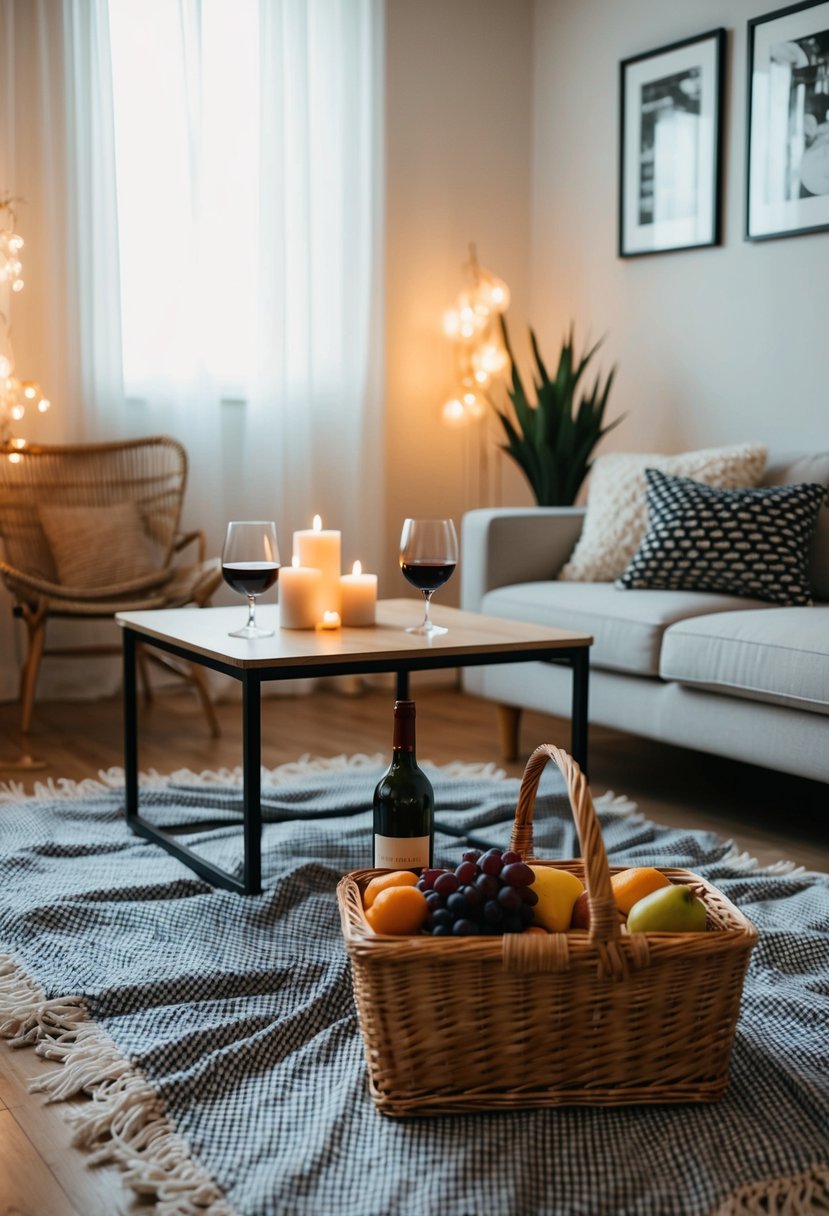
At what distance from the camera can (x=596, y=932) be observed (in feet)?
4.55

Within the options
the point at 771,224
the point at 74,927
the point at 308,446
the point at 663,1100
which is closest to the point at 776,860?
the point at 663,1100

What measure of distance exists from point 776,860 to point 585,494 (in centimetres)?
230

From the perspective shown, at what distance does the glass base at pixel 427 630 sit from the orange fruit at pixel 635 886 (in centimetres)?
84

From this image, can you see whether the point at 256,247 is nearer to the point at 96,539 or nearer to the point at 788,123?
the point at 96,539

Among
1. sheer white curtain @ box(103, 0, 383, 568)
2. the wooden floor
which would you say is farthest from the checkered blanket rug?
sheer white curtain @ box(103, 0, 383, 568)

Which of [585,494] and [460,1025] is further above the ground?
[585,494]

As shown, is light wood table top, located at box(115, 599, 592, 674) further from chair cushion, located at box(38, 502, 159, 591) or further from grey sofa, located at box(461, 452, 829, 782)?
chair cushion, located at box(38, 502, 159, 591)

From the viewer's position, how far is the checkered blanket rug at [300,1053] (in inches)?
53.1

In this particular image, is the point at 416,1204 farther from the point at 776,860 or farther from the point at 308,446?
the point at 308,446

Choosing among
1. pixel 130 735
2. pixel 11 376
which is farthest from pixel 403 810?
pixel 11 376

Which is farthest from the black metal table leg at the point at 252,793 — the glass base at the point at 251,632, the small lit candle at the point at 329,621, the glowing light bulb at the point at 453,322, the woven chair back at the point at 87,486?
the glowing light bulb at the point at 453,322

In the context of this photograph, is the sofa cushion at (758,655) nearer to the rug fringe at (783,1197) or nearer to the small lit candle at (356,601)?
the small lit candle at (356,601)

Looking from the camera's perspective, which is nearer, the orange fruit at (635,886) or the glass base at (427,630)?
the orange fruit at (635,886)

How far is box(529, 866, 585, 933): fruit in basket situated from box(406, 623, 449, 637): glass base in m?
0.88
